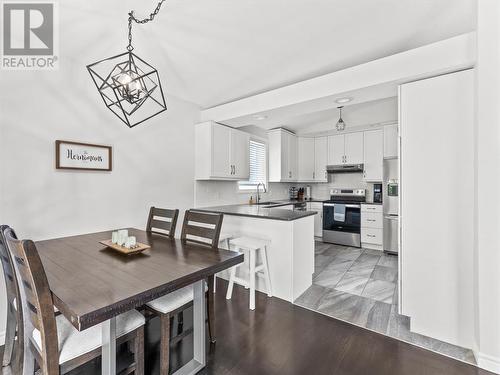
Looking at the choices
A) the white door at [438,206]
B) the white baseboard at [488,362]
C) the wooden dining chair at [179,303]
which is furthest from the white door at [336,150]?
the wooden dining chair at [179,303]

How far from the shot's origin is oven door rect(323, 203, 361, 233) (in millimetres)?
4785

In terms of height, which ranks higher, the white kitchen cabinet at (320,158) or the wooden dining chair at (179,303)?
the white kitchen cabinet at (320,158)

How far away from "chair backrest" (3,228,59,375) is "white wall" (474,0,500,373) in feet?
8.23

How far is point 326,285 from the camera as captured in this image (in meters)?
3.01

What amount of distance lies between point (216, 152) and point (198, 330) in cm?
245

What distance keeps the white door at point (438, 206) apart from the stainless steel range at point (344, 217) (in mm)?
2739

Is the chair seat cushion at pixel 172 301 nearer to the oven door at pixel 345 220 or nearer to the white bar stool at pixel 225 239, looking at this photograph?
the white bar stool at pixel 225 239

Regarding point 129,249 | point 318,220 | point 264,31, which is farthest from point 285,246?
point 318,220

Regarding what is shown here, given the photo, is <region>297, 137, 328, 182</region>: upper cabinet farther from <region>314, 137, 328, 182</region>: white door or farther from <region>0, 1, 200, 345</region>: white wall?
<region>0, 1, 200, 345</region>: white wall

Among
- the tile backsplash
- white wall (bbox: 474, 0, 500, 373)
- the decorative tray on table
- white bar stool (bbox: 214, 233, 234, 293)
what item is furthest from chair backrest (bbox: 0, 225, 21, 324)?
the tile backsplash

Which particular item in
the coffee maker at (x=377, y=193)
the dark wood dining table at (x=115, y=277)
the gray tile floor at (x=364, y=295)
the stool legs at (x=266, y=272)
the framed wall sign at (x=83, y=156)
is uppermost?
the framed wall sign at (x=83, y=156)

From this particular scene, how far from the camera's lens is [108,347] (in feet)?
3.87

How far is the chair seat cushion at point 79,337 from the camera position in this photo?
113cm

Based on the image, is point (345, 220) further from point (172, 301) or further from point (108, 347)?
point (108, 347)
